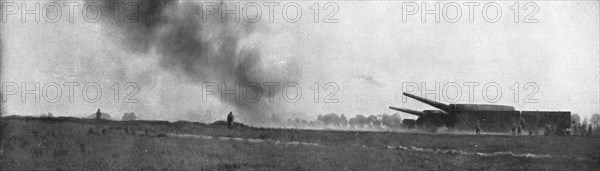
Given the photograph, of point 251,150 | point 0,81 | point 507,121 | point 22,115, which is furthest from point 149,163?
point 507,121

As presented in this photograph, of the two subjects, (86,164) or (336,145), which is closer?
(86,164)

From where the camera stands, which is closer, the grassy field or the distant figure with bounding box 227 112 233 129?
the grassy field

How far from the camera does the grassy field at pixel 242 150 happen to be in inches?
655

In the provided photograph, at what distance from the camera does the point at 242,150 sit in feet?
65.1

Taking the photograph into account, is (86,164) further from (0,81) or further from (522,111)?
(522,111)

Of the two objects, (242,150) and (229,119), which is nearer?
(242,150)

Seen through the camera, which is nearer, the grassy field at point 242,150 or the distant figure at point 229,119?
the grassy field at point 242,150

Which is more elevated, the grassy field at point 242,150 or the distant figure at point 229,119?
the distant figure at point 229,119

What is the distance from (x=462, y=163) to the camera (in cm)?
1958


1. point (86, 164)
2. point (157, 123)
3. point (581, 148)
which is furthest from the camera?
point (157, 123)

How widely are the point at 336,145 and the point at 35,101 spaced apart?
35.3 feet

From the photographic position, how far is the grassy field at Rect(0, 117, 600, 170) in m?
16.6

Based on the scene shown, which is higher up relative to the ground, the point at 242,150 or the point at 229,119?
the point at 229,119

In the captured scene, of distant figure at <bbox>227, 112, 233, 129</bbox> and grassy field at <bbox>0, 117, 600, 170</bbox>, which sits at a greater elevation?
distant figure at <bbox>227, 112, 233, 129</bbox>
